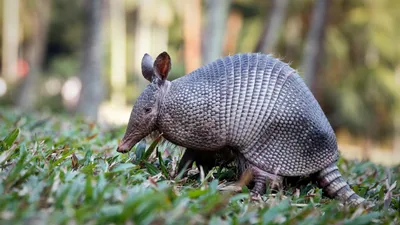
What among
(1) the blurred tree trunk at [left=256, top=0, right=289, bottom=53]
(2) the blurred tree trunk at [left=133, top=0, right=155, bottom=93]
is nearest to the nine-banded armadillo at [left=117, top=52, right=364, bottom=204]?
(1) the blurred tree trunk at [left=256, top=0, right=289, bottom=53]

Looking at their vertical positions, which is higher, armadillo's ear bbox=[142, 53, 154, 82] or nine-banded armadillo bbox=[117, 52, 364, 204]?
armadillo's ear bbox=[142, 53, 154, 82]

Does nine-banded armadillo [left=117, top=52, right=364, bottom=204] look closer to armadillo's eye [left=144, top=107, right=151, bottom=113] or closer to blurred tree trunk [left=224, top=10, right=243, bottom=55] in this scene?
armadillo's eye [left=144, top=107, right=151, bottom=113]

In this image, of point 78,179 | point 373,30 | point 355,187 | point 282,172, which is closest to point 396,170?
point 355,187

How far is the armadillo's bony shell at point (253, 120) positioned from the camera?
3260mm

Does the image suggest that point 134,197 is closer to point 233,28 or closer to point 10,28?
point 233,28

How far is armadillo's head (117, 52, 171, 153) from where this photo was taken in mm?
3387

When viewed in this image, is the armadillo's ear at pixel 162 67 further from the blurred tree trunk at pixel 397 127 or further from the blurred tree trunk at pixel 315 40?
the blurred tree trunk at pixel 397 127

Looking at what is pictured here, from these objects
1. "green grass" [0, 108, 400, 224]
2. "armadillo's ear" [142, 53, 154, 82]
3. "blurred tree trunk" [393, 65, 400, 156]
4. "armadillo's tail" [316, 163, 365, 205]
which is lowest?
"blurred tree trunk" [393, 65, 400, 156]

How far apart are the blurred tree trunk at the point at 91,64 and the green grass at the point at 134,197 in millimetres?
6969

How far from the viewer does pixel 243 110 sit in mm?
3264

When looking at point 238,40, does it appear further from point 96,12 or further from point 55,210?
point 55,210

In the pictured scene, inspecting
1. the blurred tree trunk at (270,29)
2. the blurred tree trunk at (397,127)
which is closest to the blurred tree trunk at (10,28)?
the blurred tree trunk at (397,127)

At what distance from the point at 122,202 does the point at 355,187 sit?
2154mm

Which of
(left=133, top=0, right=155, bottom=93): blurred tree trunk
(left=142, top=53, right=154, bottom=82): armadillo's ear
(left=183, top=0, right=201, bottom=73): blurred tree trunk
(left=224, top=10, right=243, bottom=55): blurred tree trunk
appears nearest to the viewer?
(left=142, top=53, right=154, bottom=82): armadillo's ear
